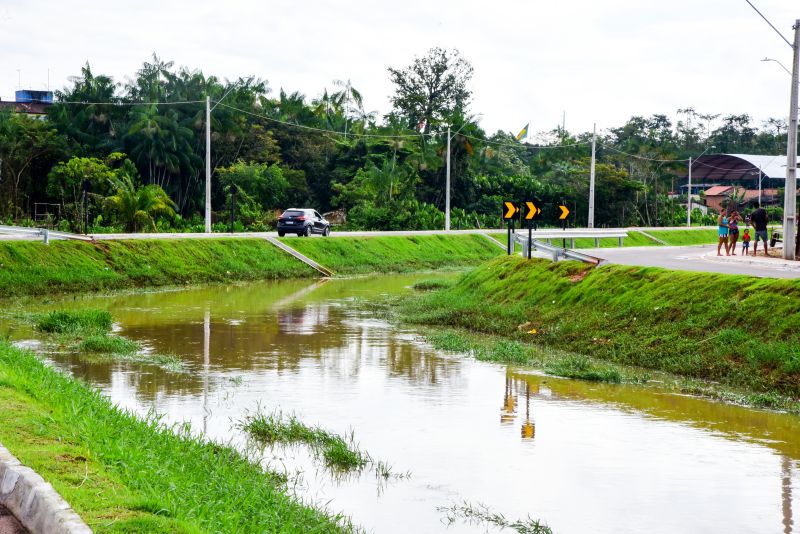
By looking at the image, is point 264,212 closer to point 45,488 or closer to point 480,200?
point 480,200

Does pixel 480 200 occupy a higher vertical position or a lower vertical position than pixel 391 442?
higher

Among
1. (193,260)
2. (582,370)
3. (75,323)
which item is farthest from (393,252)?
(582,370)

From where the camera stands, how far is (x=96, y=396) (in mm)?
12312

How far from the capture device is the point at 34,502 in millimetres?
6777

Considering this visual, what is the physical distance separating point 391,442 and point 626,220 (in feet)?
194

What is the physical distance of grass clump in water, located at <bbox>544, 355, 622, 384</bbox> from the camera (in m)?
15.8

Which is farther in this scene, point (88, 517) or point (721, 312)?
point (721, 312)

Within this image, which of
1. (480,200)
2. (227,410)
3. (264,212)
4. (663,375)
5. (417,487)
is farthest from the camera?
(480,200)

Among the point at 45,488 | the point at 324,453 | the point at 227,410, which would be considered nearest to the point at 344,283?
the point at 227,410

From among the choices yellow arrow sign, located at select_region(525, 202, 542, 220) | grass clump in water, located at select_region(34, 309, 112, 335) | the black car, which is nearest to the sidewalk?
yellow arrow sign, located at select_region(525, 202, 542, 220)

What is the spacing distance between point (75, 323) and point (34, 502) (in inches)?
587

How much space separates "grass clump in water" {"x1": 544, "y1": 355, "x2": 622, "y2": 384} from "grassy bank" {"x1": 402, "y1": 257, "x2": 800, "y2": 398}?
75 centimetres

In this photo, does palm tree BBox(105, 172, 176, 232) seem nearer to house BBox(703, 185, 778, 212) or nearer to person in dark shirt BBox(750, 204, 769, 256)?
person in dark shirt BBox(750, 204, 769, 256)

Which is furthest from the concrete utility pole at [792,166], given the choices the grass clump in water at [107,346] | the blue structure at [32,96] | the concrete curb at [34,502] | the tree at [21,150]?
the blue structure at [32,96]
